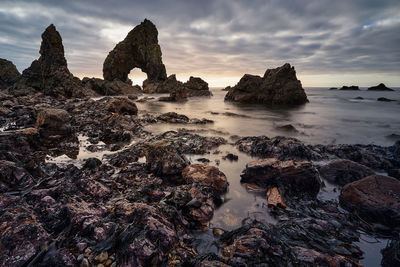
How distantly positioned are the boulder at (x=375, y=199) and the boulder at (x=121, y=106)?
19752 mm

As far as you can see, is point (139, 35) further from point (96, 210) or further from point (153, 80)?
point (96, 210)

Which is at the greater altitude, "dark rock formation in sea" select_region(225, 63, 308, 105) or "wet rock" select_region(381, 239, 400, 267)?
"dark rock formation in sea" select_region(225, 63, 308, 105)

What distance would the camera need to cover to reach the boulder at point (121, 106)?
1976 centimetres

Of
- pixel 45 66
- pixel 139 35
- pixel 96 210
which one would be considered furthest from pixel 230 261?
pixel 139 35

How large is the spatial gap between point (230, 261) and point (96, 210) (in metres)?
2.73

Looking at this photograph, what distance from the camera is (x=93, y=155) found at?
827cm

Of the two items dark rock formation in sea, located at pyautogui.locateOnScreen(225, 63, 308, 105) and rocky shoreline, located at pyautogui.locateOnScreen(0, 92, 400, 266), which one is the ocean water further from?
dark rock formation in sea, located at pyautogui.locateOnScreen(225, 63, 308, 105)

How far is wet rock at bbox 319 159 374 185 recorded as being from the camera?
6.16 m

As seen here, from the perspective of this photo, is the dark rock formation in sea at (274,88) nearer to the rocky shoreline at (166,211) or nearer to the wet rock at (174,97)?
the wet rock at (174,97)

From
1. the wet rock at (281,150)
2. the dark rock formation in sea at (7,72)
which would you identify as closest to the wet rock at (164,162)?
the wet rock at (281,150)

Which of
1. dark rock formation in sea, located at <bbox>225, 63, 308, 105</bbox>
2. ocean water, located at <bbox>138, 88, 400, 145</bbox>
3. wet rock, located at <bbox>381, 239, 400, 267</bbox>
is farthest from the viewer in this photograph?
dark rock formation in sea, located at <bbox>225, 63, 308, 105</bbox>

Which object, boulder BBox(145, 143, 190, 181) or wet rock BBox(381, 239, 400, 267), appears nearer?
wet rock BBox(381, 239, 400, 267)

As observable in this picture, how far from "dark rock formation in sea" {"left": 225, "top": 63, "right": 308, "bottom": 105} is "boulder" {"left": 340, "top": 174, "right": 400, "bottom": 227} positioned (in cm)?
3962

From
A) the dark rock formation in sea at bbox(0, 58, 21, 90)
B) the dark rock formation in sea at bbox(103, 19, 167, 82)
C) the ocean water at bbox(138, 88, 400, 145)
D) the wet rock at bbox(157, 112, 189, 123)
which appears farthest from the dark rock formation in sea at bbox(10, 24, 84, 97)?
the dark rock formation in sea at bbox(103, 19, 167, 82)
